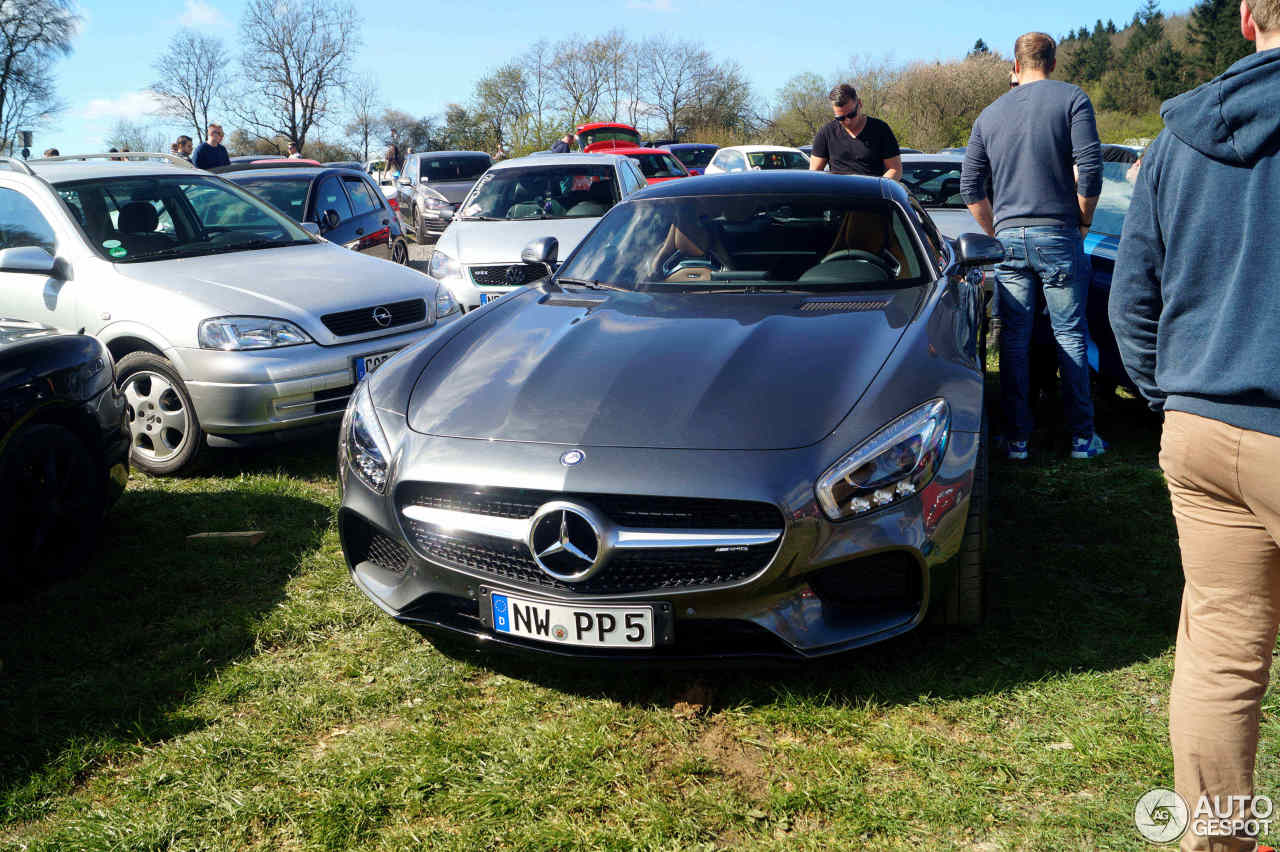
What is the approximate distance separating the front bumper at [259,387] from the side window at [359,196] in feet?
17.0

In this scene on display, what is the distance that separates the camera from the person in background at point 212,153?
12.4 meters

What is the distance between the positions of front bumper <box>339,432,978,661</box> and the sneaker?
8.24ft

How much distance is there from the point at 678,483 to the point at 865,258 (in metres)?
1.90

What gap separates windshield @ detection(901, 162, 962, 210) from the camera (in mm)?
9438

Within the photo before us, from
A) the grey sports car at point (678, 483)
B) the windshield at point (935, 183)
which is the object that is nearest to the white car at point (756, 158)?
the windshield at point (935, 183)

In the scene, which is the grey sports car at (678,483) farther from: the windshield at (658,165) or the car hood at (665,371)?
the windshield at (658,165)

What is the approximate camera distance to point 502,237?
322 inches

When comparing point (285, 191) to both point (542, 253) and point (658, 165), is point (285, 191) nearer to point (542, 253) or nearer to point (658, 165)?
point (542, 253)

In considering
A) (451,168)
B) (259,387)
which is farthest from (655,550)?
(451,168)

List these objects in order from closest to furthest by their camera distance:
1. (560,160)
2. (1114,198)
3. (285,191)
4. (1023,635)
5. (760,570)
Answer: (760,570) < (1023,635) < (1114,198) < (560,160) < (285,191)

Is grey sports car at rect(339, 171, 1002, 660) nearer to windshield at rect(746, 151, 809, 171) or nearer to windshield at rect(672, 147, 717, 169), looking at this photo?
windshield at rect(746, 151, 809, 171)

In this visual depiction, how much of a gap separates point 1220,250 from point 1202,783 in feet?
3.30

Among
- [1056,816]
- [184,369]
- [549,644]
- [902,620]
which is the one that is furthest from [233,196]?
[1056,816]

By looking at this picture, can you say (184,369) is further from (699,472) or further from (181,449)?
(699,472)
